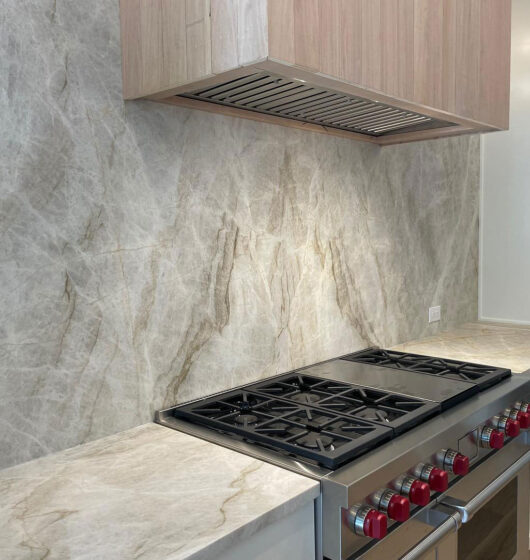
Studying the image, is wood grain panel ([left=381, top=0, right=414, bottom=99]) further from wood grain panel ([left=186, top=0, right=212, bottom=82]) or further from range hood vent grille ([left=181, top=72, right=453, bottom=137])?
wood grain panel ([left=186, top=0, right=212, bottom=82])

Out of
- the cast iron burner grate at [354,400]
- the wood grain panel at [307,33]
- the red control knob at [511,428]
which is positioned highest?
the wood grain panel at [307,33]

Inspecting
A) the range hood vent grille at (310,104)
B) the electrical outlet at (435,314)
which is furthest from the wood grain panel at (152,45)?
the electrical outlet at (435,314)

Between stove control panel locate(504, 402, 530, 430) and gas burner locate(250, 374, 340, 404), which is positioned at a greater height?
gas burner locate(250, 374, 340, 404)

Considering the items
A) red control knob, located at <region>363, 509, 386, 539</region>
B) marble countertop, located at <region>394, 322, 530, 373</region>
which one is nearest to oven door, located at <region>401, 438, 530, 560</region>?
red control knob, located at <region>363, 509, 386, 539</region>

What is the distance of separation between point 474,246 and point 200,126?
1.75 metres

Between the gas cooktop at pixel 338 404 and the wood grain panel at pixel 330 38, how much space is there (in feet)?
2.44

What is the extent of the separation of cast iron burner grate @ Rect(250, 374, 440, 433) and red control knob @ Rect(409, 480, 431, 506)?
122 mm

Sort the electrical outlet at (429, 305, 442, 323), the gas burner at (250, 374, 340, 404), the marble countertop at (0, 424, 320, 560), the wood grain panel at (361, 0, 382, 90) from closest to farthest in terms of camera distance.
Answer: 1. the marble countertop at (0, 424, 320, 560)
2. the wood grain panel at (361, 0, 382, 90)
3. the gas burner at (250, 374, 340, 404)
4. the electrical outlet at (429, 305, 442, 323)

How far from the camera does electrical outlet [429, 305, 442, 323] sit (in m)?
2.36

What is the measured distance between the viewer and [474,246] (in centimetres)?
268

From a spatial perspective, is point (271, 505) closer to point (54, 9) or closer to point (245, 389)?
point (245, 389)

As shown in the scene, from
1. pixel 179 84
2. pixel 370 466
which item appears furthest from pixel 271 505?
pixel 179 84

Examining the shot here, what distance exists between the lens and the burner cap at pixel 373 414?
1.25 meters

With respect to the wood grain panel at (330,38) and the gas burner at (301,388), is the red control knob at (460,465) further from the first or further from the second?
the wood grain panel at (330,38)
